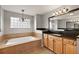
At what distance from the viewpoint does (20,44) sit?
4.55 ft

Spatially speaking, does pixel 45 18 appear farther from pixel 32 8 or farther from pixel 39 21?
pixel 32 8

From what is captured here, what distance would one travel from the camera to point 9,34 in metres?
1.33

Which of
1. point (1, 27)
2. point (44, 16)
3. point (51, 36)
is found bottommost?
point (51, 36)

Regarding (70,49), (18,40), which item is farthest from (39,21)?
(70,49)

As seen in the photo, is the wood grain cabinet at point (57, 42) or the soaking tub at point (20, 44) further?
the wood grain cabinet at point (57, 42)

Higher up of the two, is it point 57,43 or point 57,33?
point 57,33

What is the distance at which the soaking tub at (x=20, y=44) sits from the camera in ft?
4.17

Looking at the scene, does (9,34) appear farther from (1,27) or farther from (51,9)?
(51,9)

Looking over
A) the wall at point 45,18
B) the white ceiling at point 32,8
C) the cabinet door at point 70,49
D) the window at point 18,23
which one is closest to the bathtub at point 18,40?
the window at point 18,23

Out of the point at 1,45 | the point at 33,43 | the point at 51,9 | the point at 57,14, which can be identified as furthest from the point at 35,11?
the point at 1,45

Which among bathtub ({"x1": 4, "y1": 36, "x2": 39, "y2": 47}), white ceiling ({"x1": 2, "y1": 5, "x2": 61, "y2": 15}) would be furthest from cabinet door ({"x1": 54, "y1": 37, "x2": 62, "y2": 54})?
white ceiling ({"x1": 2, "y1": 5, "x2": 61, "y2": 15})

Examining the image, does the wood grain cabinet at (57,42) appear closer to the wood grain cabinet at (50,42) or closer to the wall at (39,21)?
the wood grain cabinet at (50,42)

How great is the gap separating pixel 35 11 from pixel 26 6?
182 millimetres

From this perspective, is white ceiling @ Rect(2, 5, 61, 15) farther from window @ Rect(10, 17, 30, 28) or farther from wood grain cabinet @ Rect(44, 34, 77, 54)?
wood grain cabinet @ Rect(44, 34, 77, 54)
